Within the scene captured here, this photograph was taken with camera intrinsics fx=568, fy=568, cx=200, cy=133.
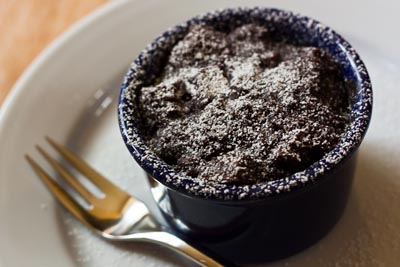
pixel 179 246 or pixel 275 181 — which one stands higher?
pixel 275 181

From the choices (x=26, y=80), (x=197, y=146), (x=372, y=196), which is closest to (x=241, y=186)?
(x=197, y=146)

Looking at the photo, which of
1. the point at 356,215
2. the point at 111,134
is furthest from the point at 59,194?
the point at 356,215

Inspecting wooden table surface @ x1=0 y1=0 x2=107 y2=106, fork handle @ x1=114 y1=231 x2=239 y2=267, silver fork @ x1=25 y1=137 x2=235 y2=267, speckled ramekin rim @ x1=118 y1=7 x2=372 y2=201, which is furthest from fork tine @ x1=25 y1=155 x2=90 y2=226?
wooden table surface @ x1=0 y1=0 x2=107 y2=106

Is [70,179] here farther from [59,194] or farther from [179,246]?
[179,246]

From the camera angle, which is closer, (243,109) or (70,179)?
(243,109)

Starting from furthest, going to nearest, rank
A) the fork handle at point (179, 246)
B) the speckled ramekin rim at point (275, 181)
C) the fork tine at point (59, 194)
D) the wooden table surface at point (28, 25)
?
the wooden table surface at point (28, 25)
the fork tine at point (59, 194)
the fork handle at point (179, 246)
the speckled ramekin rim at point (275, 181)

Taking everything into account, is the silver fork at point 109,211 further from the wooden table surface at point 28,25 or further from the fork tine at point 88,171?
the wooden table surface at point 28,25

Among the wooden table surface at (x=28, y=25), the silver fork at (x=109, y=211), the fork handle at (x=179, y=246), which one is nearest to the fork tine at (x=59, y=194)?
the silver fork at (x=109, y=211)

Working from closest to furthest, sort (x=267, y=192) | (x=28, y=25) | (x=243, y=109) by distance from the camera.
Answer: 1. (x=267, y=192)
2. (x=243, y=109)
3. (x=28, y=25)
